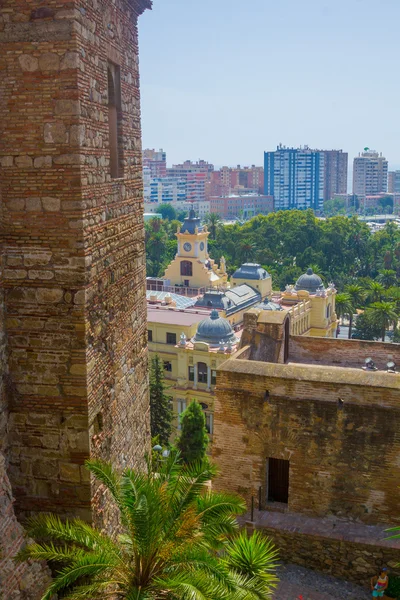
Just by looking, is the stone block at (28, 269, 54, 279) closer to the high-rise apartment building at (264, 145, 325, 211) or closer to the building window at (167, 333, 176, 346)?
the building window at (167, 333, 176, 346)

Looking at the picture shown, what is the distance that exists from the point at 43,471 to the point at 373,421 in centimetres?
632

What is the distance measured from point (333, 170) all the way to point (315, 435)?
174 m

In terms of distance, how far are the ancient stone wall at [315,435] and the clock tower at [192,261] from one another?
3826 cm

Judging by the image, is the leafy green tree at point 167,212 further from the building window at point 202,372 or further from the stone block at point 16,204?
the stone block at point 16,204

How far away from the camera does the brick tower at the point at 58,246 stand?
20.9 feet

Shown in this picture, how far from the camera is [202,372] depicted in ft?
114

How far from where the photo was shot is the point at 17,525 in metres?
6.53

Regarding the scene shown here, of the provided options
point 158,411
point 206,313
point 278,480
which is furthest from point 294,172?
point 278,480

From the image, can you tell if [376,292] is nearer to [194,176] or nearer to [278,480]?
[278,480]

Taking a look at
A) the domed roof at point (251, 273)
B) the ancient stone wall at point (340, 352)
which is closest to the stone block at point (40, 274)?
the ancient stone wall at point (340, 352)

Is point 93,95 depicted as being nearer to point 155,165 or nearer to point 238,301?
point 238,301

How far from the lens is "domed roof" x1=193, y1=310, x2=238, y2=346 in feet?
115

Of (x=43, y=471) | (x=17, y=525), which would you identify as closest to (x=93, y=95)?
(x=43, y=471)

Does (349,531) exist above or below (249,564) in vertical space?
below
